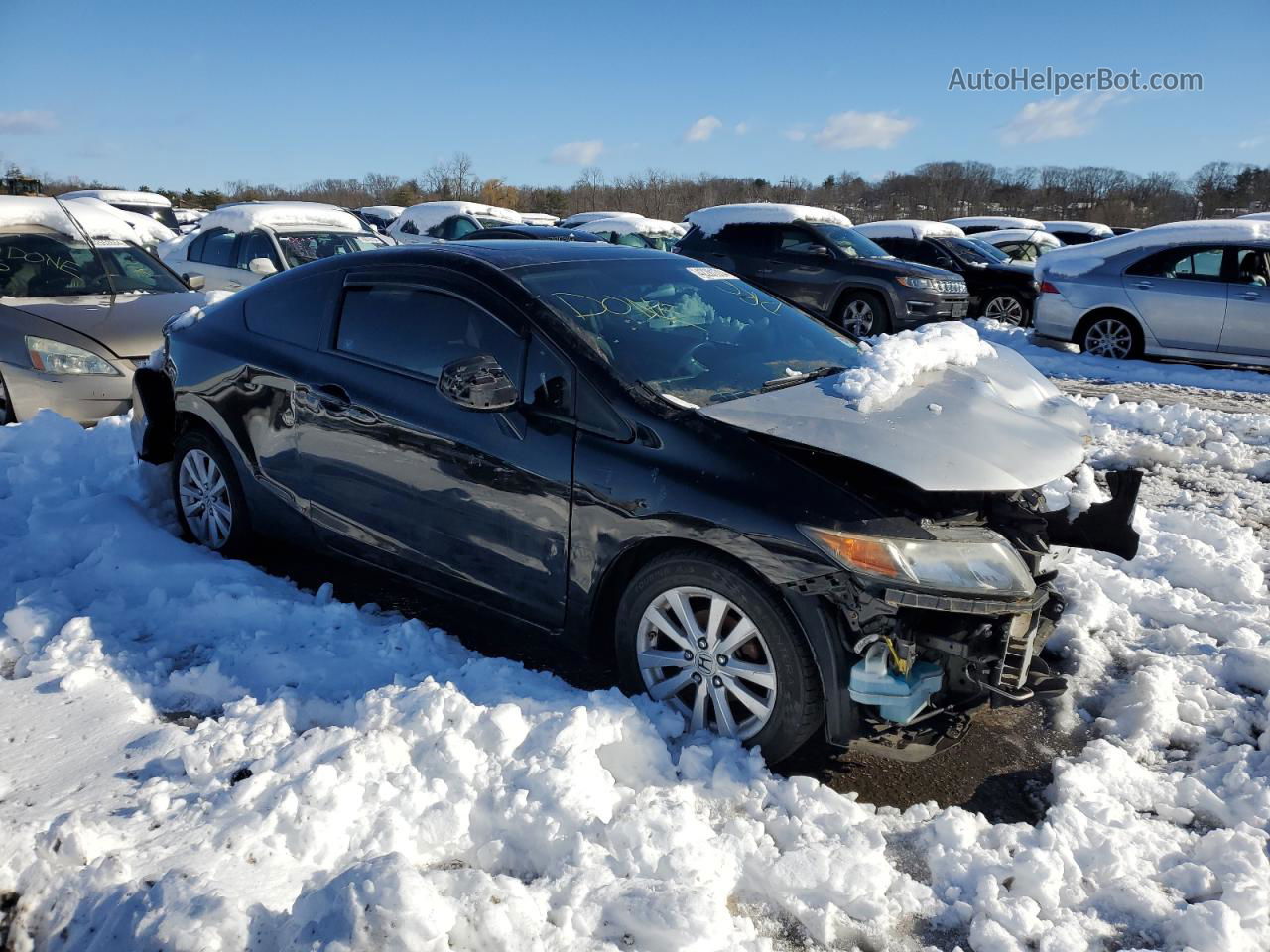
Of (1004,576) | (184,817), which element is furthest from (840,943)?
A: (184,817)

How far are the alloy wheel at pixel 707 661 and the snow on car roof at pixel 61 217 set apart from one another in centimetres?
719

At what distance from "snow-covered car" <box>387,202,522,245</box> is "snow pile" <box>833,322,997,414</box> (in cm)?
1595

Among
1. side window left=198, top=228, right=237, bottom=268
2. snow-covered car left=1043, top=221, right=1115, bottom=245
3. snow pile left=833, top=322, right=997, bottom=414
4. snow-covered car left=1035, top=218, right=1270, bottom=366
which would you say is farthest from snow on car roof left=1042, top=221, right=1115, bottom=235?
snow pile left=833, top=322, right=997, bottom=414

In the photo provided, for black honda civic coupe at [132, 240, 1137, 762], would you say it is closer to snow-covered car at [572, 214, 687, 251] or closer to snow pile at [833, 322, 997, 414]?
snow pile at [833, 322, 997, 414]

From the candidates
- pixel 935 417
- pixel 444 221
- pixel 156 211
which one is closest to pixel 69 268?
pixel 935 417

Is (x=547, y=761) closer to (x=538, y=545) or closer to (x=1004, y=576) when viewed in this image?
(x=538, y=545)

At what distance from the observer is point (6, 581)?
13.6 ft

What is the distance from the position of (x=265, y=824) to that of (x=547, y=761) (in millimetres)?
800

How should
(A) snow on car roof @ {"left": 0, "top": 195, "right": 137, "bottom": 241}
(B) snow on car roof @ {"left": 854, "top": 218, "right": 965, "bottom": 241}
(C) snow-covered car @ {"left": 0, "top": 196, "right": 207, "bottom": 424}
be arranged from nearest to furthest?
(C) snow-covered car @ {"left": 0, "top": 196, "right": 207, "bottom": 424} → (A) snow on car roof @ {"left": 0, "top": 195, "right": 137, "bottom": 241} → (B) snow on car roof @ {"left": 854, "top": 218, "right": 965, "bottom": 241}

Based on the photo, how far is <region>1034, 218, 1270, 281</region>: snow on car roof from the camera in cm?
1032

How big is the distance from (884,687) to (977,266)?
1363cm

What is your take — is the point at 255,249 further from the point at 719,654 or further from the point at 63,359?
the point at 719,654

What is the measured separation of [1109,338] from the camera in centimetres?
1118

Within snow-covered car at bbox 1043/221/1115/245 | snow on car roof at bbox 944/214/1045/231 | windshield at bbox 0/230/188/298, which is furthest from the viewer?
snow-covered car at bbox 1043/221/1115/245
